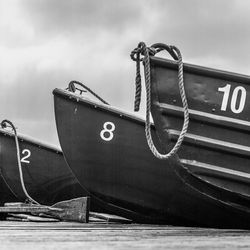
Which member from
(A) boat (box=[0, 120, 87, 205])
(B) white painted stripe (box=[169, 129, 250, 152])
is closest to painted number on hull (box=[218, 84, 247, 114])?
(B) white painted stripe (box=[169, 129, 250, 152])

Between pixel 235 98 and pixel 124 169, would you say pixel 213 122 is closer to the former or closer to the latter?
pixel 235 98

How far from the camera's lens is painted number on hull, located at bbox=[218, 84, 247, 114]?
4.70m

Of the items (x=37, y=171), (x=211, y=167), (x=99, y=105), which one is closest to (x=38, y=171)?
(x=37, y=171)

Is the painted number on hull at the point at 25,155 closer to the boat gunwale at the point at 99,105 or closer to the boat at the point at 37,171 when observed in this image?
the boat at the point at 37,171

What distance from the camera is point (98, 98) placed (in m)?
6.93

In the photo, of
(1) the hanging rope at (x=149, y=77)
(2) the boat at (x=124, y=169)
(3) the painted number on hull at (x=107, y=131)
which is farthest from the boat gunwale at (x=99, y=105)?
(1) the hanging rope at (x=149, y=77)

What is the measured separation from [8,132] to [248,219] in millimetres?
4924

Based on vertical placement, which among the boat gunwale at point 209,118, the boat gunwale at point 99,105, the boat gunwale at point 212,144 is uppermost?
the boat gunwale at point 99,105

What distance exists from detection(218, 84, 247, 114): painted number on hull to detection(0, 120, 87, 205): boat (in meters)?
4.11

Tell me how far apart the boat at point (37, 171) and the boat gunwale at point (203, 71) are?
390 cm

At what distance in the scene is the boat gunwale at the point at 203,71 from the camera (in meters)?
4.71

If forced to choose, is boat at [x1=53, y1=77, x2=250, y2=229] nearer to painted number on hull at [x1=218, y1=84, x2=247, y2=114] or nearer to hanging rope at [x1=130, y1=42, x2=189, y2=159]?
hanging rope at [x1=130, y1=42, x2=189, y2=159]

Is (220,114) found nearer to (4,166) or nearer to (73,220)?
(73,220)

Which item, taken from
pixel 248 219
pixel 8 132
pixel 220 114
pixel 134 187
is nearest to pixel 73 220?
pixel 134 187
